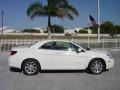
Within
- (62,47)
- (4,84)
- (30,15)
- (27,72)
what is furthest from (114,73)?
(30,15)

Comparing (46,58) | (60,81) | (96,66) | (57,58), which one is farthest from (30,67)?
(96,66)

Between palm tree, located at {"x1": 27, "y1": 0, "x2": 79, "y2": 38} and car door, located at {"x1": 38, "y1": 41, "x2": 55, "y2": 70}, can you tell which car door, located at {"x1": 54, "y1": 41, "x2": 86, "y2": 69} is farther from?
palm tree, located at {"x1": 27, "y1": 0, "x2": 79, "y2": 38}

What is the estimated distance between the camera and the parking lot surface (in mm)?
7902

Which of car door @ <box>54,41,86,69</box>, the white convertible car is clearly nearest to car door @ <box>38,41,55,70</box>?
the white convertible car

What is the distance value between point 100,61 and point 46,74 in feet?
7.51

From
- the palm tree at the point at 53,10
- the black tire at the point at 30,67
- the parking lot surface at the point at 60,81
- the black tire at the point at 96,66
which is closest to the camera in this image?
the parking lot surface at the point at 60,81

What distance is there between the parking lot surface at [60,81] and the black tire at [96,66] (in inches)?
9.3

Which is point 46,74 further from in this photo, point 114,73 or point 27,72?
point 114,73

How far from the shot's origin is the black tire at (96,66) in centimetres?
1042

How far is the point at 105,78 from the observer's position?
941cm

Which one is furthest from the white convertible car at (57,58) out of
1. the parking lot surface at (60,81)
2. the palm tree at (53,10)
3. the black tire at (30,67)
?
the palm tree at (53,10)

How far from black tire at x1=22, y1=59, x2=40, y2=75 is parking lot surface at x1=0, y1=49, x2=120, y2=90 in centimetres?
22

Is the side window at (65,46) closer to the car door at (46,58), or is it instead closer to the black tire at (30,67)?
the car door at (46,58)

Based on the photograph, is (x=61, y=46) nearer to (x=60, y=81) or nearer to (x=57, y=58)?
(x=57, y=58)
